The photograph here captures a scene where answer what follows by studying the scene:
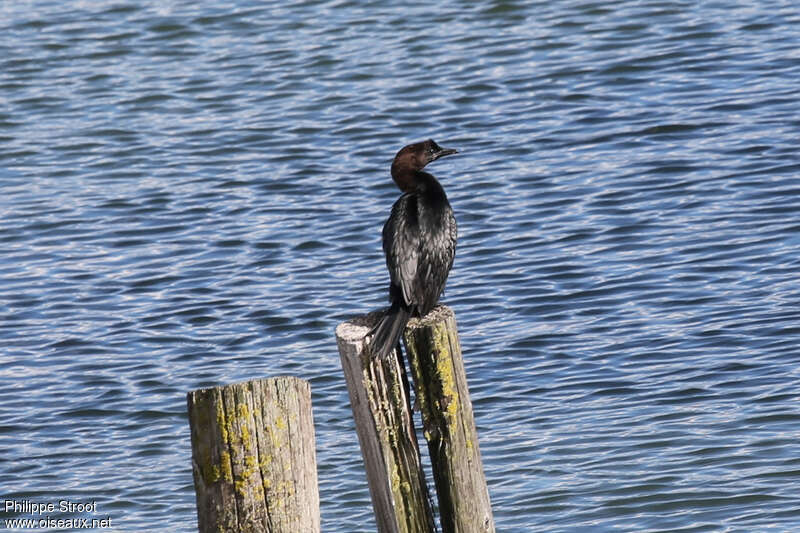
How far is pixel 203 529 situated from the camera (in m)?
4.30

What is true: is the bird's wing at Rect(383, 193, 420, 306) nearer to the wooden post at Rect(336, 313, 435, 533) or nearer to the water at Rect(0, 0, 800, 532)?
the wooden post at Rect(336, 313, 435, 533)

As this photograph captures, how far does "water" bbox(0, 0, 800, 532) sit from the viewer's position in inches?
273

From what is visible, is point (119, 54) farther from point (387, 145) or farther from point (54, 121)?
point (387, 145)

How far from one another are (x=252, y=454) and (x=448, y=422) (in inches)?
26.0

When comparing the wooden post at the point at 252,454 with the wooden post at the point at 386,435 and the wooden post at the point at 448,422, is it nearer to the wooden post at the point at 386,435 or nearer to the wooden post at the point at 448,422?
the wooden post at the point at 386,435

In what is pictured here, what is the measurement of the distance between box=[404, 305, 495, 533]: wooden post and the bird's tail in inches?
1.7

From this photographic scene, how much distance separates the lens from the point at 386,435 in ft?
14.9

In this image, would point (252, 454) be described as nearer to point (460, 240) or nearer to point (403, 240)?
point (403, 240)

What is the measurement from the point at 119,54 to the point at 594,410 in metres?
9.34

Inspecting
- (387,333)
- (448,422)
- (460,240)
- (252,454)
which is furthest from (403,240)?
(460,240)

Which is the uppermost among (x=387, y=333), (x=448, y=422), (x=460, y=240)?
(x=387, y=333)

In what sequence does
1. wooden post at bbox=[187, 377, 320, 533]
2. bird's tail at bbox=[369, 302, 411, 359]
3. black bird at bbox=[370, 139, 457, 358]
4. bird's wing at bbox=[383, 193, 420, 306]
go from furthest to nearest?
bird's wing at bbox=[383, 193, 420, 306] < black bird at bbox=[370, 139, 457, 358] < bird's tail at bbox=[369, 302, 411, 359] < wooden post at bbox=[187, 377, 320, 533]

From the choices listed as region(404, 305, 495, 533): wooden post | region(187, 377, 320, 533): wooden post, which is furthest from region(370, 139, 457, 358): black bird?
region(187, 377, 320, 533): wooden post

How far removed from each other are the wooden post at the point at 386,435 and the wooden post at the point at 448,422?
60 millimetres
